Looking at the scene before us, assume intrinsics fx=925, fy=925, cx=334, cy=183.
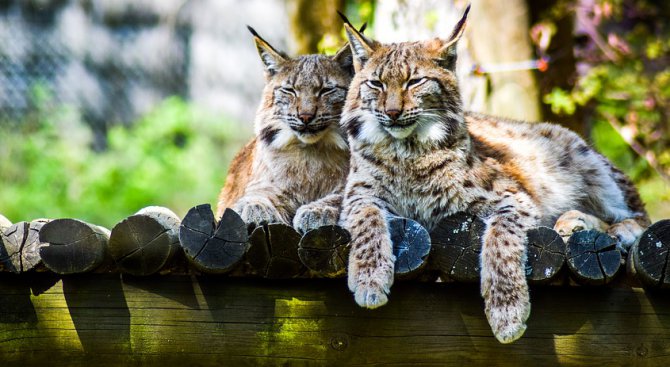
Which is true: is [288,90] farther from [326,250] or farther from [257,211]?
[326,250]

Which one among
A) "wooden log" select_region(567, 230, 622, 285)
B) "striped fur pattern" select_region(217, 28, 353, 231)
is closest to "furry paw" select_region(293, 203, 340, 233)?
"striped fur pattern" select_region(217, 28, 353, 231)

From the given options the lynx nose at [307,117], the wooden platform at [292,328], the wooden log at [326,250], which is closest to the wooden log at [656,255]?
the wooden platform at [292,328]

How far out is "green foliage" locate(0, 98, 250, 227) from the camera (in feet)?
37.4

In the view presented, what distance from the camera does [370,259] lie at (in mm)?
3703

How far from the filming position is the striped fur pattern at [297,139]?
15.3 ft

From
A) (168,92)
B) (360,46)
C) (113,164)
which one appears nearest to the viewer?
(360,46)

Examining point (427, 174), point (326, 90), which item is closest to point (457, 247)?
point (427, 174)

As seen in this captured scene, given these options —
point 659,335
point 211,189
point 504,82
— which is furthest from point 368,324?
point 211,189

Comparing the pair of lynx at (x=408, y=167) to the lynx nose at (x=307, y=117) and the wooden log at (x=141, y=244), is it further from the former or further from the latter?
the wooden log at (x=141, y=244)

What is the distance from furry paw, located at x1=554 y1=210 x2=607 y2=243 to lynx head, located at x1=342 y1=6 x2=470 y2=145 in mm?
656

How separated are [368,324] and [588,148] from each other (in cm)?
200

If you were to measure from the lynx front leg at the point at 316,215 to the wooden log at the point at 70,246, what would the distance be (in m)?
0.95

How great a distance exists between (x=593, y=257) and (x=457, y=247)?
1.77 feet

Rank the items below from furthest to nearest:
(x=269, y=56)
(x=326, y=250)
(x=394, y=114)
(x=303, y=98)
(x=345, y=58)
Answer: (x=269, y=56) < (x=345, y=58) < (x=303, y=98) < (x=394, y=114) < (x=326, y=250)
